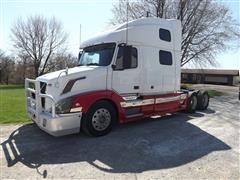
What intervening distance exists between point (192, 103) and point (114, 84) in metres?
4.91

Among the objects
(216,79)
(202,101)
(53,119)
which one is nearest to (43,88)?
(53,119)

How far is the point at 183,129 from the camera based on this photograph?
26.7 ft

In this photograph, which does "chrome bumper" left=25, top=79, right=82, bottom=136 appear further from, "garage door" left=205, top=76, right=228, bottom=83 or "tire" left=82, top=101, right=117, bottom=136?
"garage door" left=205, top=76, right=228, bottom=83

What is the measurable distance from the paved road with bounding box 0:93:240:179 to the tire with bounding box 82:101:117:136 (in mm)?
233

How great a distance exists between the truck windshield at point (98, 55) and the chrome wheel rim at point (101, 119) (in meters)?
1.42

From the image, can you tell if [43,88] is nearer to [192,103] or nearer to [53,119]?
[53,119]

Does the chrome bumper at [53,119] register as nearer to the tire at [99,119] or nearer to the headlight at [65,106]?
the headlight at [65,106]

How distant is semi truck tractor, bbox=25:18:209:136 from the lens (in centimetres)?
660

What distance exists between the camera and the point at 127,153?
577 cm

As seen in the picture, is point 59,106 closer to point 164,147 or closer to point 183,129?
point 164,147

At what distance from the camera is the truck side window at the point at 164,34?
910 cm

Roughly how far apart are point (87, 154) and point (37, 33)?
1919 inches

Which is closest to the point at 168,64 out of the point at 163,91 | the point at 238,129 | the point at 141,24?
the point at 163,91

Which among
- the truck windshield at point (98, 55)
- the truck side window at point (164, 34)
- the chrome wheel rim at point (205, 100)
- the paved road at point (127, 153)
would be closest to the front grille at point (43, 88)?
the paved road at point (127, 153)
